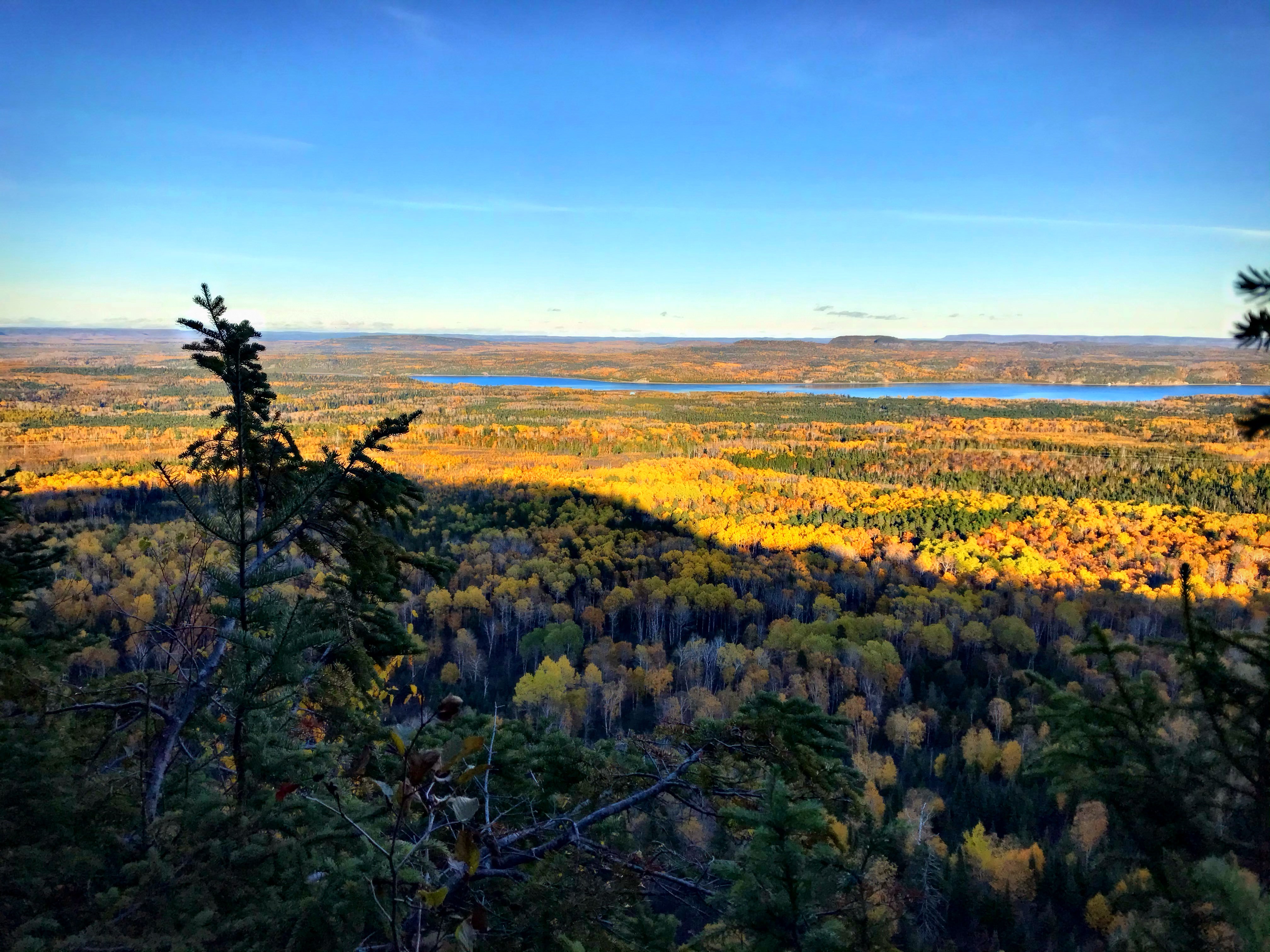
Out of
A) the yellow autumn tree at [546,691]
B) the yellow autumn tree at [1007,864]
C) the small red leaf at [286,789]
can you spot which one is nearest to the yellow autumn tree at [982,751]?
the yellow autumn tree at [1007,864]

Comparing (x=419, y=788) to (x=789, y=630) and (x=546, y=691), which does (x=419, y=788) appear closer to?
(x=546, y=691)

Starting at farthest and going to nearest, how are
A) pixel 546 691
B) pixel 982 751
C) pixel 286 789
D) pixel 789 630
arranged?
pixel 789 630 → pixel 546 691 → pixel 982 751 → pixel 286 789

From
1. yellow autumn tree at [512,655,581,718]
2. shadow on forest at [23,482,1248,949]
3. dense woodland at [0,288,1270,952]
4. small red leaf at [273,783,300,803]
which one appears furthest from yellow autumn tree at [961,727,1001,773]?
small red leaf at [273,783,300,803]

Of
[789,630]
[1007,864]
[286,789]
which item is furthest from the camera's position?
[789,630]

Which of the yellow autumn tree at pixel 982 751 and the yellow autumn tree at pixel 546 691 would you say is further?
the yellow autumn tree at pixel 546 691

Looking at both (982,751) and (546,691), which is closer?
(982,751)

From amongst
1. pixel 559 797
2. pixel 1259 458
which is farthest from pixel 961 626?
pixel 1259 458

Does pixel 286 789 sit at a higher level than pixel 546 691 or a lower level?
higher

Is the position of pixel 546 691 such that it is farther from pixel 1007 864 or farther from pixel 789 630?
pixel 1007 864

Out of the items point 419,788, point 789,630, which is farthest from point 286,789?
point 789,630

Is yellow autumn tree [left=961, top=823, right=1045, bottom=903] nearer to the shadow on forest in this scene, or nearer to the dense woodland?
the dense woodland

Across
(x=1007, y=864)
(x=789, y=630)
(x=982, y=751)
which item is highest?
(x=789, y=630)

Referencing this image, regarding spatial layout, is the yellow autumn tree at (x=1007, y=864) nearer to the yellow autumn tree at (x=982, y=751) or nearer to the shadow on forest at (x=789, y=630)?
the shadow on forest at (x=789, y=630)
